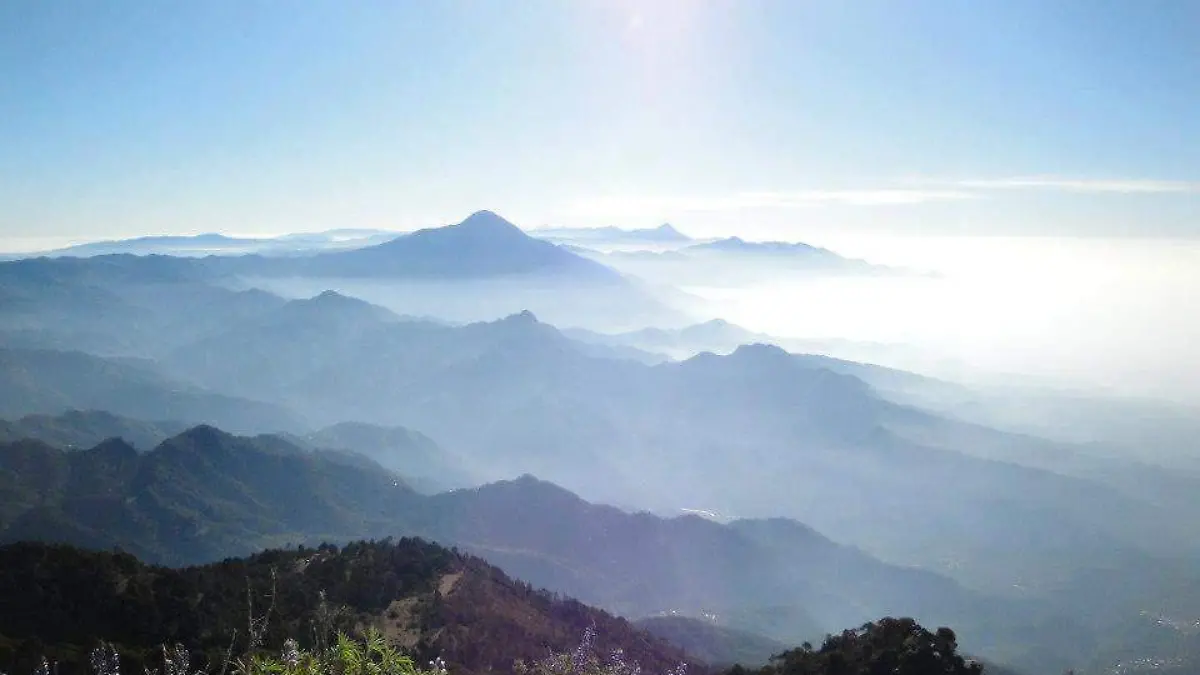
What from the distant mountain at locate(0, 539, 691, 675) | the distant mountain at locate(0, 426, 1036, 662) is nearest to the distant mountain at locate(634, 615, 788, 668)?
the distant mountain at locate(0, 539, 691, 675)

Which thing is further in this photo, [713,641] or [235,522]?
[235,522]

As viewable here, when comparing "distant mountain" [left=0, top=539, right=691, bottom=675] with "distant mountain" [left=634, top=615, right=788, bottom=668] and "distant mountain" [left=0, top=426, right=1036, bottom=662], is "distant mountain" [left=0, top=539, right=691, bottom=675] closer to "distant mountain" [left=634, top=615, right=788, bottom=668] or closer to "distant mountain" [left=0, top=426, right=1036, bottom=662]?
"distant mountain" [left=634, top=615, right=788, bottom=668]

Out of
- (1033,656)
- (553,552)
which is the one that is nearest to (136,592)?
(553,552)

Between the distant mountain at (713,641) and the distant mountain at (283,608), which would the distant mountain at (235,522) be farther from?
the distant mountain at (283,608)

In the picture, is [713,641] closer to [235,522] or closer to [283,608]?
[283,608]

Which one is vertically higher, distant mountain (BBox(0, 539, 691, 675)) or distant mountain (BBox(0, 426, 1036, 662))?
distant mountain (BBox(0, 539, 691, 675))

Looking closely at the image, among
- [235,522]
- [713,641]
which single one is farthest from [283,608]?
[235,522]

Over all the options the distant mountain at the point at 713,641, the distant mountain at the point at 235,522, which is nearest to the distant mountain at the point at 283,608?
the distant mountain at the point at 713,641

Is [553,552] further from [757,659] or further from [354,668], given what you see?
[354,668]

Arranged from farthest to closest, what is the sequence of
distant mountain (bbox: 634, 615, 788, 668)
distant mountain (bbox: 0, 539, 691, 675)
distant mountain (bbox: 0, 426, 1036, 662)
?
distant mountain (bbox: 0, 426, 1036, 662)
distant mountain (bbox: 634, 615, 788, 668)
distant mountain (bbox: 0, 539, 691, 675)
